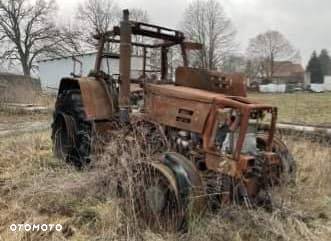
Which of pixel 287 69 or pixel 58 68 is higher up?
pixel 287 69

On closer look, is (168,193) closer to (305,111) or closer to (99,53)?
(99,53)

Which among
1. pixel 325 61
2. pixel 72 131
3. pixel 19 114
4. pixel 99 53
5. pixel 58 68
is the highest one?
pixel 325 61

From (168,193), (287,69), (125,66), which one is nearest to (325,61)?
(287,69)

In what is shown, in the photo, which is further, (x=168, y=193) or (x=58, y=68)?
(x=58, y=68)

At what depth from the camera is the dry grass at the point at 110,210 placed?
3.94 m

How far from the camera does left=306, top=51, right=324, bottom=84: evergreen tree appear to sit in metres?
77.2

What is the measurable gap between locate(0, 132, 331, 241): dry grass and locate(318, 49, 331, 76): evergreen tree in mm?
83102

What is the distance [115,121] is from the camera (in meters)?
5.71

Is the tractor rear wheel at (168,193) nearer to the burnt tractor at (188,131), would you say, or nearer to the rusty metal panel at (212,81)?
the burnt tractor at (188,131)

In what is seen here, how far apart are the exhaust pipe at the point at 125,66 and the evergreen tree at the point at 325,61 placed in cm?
8348

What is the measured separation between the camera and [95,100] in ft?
19.3

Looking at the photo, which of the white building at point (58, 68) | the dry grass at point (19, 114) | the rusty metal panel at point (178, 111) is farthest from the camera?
the white building at point (58, 68)

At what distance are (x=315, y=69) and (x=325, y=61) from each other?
950 centimetres

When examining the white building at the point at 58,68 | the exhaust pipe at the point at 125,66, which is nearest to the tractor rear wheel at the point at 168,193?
the exhaust pipe at the point at 125,66
